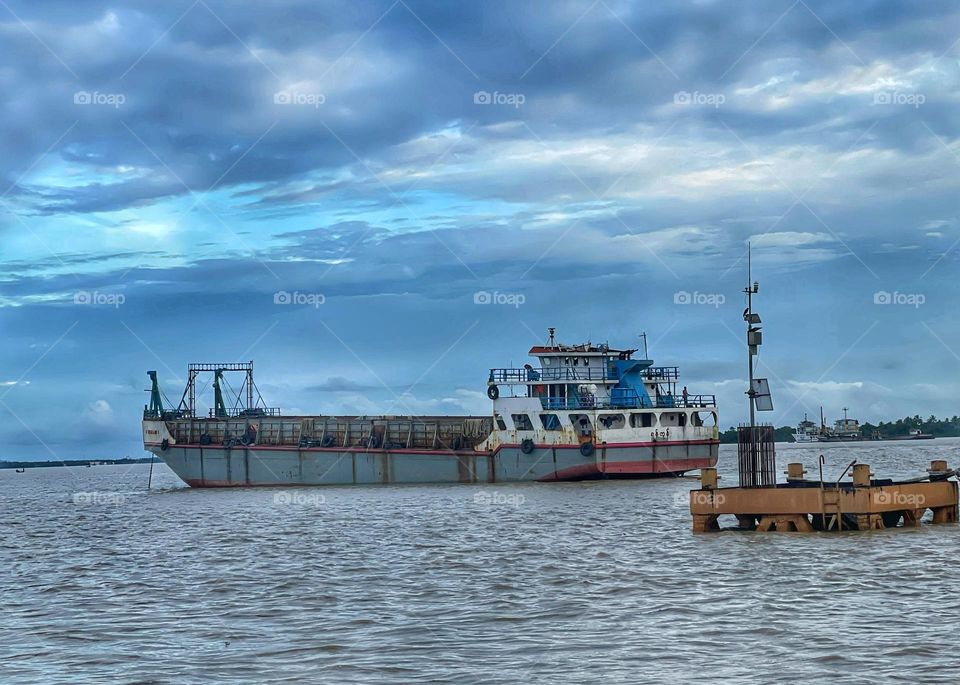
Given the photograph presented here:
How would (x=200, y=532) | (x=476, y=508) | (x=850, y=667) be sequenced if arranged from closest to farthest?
(x=850, y=667) → (x=200, y=532) → (x=476, y=508)

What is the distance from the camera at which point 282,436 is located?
225 feet

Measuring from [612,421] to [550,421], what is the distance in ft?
10.6

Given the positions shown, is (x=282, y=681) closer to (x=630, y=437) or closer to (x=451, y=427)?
(x=630, y=437)

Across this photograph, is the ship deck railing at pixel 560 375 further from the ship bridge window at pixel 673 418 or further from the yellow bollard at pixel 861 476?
the yellow bollard at pixel 861 476

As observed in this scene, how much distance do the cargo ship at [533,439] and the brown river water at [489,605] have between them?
19.2 meters

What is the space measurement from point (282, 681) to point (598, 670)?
14.2 feet

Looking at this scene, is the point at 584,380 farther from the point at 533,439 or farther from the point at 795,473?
the point at 795,473

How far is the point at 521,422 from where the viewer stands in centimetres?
Answer: 5719

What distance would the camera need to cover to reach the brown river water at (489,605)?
50.3 ft

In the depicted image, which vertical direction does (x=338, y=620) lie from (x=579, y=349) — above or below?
→ below

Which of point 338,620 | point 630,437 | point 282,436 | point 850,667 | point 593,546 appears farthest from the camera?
point 282,436

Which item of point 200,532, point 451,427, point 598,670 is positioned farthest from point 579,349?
point 598,670

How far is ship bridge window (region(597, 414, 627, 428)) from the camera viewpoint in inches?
2218
